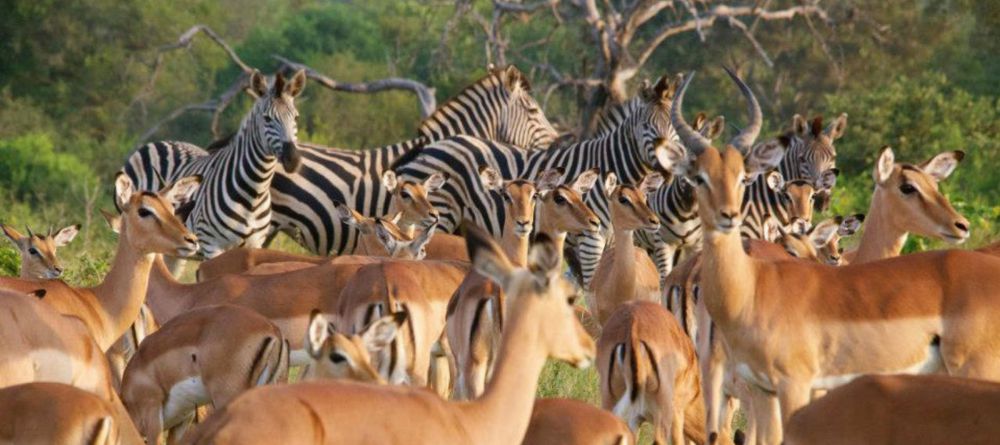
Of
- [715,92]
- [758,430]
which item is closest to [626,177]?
[758,430]

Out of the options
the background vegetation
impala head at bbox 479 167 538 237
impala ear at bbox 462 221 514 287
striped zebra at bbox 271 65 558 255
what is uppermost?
impala ear at bbox 462 221 514 287

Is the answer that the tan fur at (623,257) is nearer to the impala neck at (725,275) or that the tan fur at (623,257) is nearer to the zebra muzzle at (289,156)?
the zebra muzzle at (289,156)

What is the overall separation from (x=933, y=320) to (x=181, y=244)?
11.2 ft

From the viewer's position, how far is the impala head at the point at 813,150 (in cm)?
1230

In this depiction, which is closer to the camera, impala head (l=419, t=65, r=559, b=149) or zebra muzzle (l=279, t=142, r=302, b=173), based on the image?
zebra muzzle (l=279, t=142, r=302, b=173)

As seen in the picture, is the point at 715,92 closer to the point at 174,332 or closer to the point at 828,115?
the point at 828,115

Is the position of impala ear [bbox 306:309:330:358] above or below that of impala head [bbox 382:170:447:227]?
above

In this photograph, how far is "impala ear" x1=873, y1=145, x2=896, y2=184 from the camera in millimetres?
8445

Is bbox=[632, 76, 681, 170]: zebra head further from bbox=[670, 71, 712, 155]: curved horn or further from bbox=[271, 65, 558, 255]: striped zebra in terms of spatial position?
bbox=[670, 71, 712, 155]: curved horn

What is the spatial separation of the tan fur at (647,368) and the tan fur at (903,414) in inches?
64.1

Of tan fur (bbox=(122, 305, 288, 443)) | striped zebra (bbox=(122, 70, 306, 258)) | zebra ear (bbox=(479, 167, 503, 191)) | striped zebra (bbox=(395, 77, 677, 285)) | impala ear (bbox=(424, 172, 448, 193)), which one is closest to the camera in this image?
tan fur (bbox=(122, 305, 288, 443))

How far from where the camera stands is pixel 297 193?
12523 mm

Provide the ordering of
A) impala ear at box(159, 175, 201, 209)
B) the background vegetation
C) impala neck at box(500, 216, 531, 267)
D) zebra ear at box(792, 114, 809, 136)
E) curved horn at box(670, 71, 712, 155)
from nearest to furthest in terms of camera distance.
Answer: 1. curved horn at box(670, 71, 712, 155)
2. impala ear at box(159, 175, 201, 209)
3. impala neck at box(500, 216, 531, 267)
4. zebra ear at box(792, 114, 809, 136)
5. the background vegetation

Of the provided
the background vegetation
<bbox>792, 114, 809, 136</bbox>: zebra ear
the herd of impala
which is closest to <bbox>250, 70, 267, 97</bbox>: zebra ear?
the herd of impala
